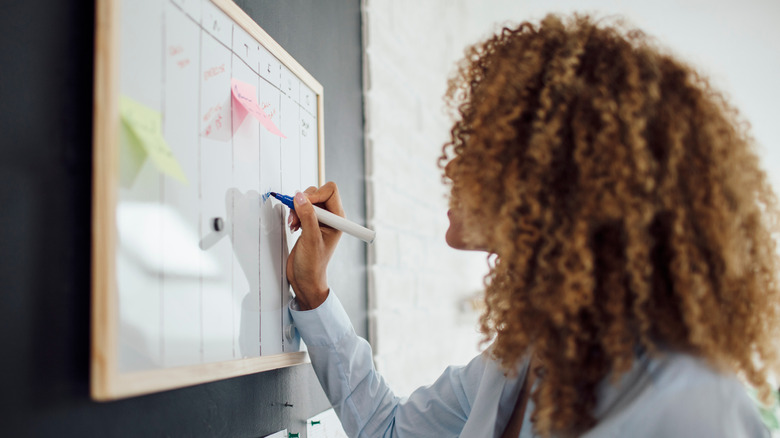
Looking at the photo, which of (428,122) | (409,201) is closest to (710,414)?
(409,201)

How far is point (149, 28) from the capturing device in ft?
1.63

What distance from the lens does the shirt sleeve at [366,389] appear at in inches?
31.2

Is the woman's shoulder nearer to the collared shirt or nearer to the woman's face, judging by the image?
the collared shirt

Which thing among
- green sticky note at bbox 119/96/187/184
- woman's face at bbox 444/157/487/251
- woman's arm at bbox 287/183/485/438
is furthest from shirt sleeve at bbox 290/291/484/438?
green sticky note at bbox 119/96/187/184

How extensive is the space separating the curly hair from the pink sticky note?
10.6 inches

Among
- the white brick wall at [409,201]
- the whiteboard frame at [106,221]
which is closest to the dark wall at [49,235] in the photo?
the whiteboard frame at [106,221]

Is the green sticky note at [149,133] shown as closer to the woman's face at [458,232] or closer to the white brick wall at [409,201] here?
the woman's face at [458,232]

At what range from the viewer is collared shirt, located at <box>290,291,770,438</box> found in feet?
1.76

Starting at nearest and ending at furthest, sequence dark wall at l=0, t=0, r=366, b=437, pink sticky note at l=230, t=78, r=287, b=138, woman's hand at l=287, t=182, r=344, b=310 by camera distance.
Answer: dark wall at l=0, t=0, r=366, b=437 → pink sticky note at l=230, t=78, r=287, b=138 → woman's hand at l=287, t=182, r=344, b=310

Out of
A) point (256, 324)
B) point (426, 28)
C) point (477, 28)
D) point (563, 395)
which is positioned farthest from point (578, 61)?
point (477, 28)

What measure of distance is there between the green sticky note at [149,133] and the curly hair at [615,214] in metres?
0.34

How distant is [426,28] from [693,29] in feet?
3.05

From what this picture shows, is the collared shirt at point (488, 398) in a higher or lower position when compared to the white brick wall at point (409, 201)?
lower

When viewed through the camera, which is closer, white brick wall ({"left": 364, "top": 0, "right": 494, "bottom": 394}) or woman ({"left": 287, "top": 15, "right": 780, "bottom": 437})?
woman ({"left": 287, "top": 15, "right": 780, "bottom": 437})
